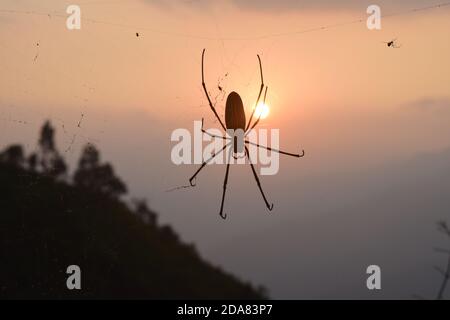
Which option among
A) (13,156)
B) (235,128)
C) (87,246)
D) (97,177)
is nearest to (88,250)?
(87,246)

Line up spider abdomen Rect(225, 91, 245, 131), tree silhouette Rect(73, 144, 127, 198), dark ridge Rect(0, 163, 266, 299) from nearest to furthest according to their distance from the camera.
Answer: spider abdomen Rect(225, 91, 245, 131), dark ridge Rect(0, 163, 266, 299), tree silhouette Rect(73, 144, 127, 198)

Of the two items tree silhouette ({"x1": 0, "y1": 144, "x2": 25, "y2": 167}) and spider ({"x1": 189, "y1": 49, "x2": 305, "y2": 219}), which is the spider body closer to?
spider ({"x1": 189, "y1": 49, "x2": 305, "y2": 219})

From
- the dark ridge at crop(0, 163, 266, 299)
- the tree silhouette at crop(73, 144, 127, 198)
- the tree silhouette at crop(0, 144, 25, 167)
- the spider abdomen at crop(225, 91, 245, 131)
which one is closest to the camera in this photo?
the spider abdomen at crop(225, 91, 245, 131)

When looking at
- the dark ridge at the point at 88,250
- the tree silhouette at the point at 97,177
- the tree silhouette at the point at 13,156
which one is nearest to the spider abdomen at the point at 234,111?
the dark ridge at the point at 88,250

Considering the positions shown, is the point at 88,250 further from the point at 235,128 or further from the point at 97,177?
the point at 235,128

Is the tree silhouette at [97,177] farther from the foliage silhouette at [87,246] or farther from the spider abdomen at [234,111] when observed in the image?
the spider abdomen at [234,111]

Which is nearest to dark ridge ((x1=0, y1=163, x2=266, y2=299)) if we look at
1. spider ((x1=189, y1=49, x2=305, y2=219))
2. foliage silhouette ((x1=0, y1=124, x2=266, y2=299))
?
foliage silhouette ((x1=0, y1=124, x2=266, y2=299))
